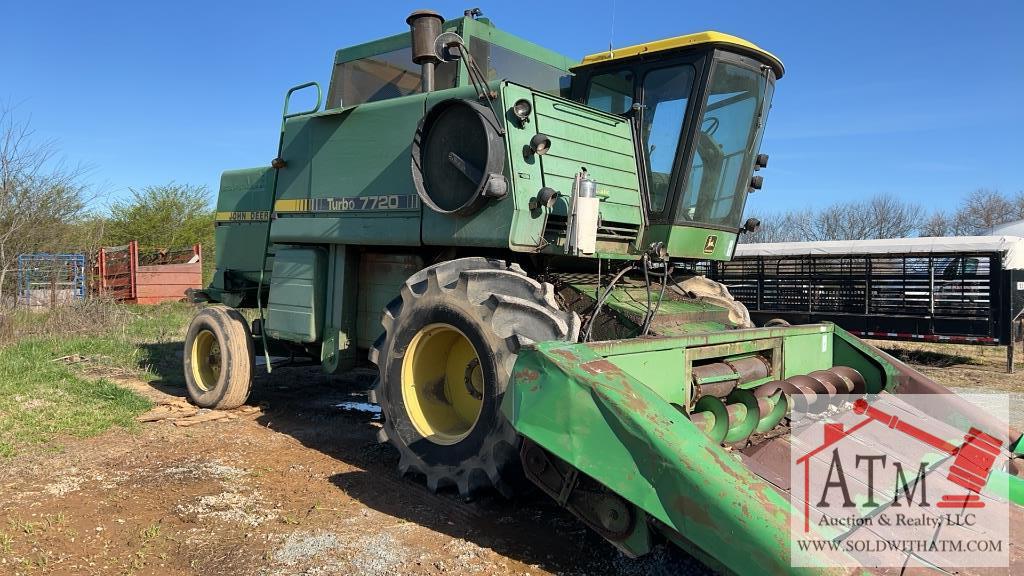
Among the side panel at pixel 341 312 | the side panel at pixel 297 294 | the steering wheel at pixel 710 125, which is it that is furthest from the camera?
the side panel at pixel 297 294

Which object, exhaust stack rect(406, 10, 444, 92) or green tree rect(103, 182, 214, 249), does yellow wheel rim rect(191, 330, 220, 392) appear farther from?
green tree rect(103, 182, 214, 249)

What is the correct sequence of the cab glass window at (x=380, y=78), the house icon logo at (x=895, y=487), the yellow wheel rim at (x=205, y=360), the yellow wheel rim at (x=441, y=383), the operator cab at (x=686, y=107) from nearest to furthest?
the house icon logo at (x=895, y=487) → the yellow wheel rim at (x=441, y=383) → the operator cab at (x=686, y=107) → the cab glass window at (x=380, y=78) → the yellow wheel rim at (x=205, y=360)

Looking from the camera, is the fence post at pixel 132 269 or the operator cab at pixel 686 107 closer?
the operator cab at pixel 686 107

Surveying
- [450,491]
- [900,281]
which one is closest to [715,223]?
[450,491]

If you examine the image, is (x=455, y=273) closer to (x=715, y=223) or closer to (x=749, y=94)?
(x=715, y=223)

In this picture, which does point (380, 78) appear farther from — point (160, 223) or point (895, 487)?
point (160, 223)

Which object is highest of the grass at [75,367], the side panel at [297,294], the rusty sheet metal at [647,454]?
the side panel at [297,294]

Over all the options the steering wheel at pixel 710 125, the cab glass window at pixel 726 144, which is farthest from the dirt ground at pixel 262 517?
the steering wheel at pixel 710 125

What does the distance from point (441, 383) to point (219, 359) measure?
11.5 feet

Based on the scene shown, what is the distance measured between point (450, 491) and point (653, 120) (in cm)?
308

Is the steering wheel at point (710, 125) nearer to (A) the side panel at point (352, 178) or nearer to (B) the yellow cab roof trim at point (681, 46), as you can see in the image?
(B) the yellow cab roof trim at point (681, 46)

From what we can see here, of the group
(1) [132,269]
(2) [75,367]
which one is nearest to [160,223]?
(1) [132,269]

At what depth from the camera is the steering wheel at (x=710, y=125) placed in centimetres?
517

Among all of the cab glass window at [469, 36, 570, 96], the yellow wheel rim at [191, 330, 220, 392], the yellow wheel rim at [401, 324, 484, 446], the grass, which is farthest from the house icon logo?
the yellow wheel rim at [191, 330, 220, 392]
